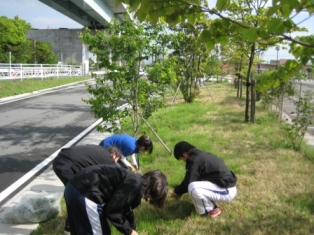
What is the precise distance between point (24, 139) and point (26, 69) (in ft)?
63.5

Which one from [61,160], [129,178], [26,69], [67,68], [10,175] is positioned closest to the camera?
[129,178]

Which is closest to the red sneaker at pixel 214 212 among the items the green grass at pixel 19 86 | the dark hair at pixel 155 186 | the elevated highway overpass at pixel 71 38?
the dark hair at pixel 155 186

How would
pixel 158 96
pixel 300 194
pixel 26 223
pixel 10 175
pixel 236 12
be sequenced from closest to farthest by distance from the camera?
pixel 26 223 < pixel 300 194 < pixel 10 175 < pixel 158 96 < pixel 236 12

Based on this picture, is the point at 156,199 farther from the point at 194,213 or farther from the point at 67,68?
the point at 67,68

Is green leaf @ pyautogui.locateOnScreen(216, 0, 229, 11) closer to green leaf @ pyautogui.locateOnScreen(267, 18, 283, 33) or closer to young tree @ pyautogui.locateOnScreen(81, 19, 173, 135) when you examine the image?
green leaf @ pyautogui.locateOnScreen(267, 18, 283, 33)

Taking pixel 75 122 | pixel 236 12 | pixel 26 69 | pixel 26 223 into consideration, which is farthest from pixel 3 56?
pixel 26 223

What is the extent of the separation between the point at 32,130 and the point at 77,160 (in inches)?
267

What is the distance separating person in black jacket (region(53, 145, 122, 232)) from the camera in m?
3.74

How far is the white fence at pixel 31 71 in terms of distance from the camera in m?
24.2

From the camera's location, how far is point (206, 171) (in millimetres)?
4328

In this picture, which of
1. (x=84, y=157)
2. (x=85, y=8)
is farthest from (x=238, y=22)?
(x=85, y=8)

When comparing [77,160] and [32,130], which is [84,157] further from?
[32,130]

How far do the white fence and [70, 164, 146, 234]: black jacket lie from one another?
21691 millimetres

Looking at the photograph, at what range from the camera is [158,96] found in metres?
7.09
